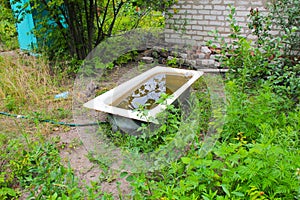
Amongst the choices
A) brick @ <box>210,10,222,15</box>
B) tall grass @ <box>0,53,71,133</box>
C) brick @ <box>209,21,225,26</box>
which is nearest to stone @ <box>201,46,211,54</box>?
brick @ <box>209,21,225,26</box>

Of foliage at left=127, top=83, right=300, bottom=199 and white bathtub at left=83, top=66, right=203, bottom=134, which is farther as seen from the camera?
white bathtub at left=83, top=66, right=203, bottom=134

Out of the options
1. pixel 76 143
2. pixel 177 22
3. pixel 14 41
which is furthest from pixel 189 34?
pixel 14 41

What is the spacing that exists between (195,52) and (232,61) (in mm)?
1421

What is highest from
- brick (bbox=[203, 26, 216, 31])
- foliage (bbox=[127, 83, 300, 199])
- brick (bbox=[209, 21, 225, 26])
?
brick (bbox=[209, 21, 225, 26])

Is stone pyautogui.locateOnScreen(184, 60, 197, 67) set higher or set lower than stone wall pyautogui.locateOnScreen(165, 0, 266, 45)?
lower

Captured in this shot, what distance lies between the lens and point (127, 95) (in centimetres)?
298

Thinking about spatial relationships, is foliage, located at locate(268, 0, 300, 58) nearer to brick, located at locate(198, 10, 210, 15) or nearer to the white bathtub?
brick, located at locate(198, 10, 210, 15)

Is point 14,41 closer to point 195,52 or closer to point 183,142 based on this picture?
point 195,52

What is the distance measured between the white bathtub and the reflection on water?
0.13 ft

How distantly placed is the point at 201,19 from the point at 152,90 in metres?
2.18

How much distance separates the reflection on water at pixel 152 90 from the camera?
2.89 m

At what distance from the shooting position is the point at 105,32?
4969 millimetres

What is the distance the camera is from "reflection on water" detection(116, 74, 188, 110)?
289cm

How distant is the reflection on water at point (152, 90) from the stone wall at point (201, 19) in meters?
1.70
